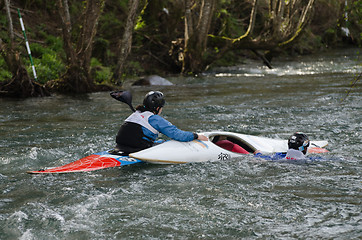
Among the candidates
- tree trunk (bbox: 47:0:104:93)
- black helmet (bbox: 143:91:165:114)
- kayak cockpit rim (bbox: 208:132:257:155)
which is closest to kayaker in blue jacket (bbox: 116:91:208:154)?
black helmet (bbox: 143:91:165:114)

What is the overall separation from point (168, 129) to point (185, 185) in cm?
112

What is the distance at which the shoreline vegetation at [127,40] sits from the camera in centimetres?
1237

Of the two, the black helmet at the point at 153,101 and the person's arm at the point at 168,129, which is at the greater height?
the black helmet at the point at 153,101

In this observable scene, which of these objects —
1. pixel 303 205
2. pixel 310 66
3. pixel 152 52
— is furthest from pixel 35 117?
pixel 310 66

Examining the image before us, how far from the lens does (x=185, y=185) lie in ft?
16.1

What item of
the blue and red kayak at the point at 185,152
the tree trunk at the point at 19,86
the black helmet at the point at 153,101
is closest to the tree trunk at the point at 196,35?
the tree trunk at the point at 19,86

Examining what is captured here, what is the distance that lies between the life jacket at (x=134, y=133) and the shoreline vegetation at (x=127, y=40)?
6569mm

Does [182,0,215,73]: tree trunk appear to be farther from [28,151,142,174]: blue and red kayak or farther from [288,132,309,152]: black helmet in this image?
[28,151,142,174]: blue and red kayak

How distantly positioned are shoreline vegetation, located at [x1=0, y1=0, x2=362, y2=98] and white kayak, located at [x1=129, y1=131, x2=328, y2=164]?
6.89m

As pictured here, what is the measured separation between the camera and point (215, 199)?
14.5ft

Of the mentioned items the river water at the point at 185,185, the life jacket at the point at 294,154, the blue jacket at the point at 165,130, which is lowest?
the river water at the point at 185,185

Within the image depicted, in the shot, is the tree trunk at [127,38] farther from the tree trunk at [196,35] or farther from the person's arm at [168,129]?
the person's arm at [168,129]

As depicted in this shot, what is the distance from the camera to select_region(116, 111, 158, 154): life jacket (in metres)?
5.78

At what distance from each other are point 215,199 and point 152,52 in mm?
15071
